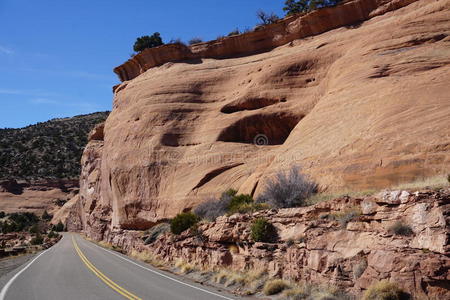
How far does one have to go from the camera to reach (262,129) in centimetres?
2552

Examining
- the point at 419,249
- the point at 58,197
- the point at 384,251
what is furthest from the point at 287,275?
the point at 58,197

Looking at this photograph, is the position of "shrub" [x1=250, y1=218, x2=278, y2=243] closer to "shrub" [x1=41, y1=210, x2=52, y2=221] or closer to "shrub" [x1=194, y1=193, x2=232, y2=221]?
"shrub" [x1=194, y1=193, x2=232, y2=221]

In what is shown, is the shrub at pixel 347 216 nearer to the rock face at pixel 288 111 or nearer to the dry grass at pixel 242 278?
the dry grass at pixel 242 278

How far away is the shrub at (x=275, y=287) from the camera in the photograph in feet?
36.3

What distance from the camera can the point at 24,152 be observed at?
83875 mm

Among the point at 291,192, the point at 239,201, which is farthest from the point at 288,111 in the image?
the point at 291,192

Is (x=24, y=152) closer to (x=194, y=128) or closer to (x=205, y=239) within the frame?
(x=194, y=128)

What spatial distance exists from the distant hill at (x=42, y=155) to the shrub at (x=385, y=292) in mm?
78459

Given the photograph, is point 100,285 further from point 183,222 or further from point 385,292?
point 385,292

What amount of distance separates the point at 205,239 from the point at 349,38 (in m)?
15.4

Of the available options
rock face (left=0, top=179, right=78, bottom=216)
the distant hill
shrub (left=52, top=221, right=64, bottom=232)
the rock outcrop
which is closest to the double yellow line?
the rock outcrop

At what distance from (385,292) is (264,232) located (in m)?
5.41

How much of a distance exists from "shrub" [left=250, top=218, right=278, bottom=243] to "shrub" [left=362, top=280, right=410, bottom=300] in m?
4.82

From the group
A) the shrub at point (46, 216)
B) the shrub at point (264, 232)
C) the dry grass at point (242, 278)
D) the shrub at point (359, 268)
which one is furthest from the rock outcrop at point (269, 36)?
the shrub at point (46, 216)
